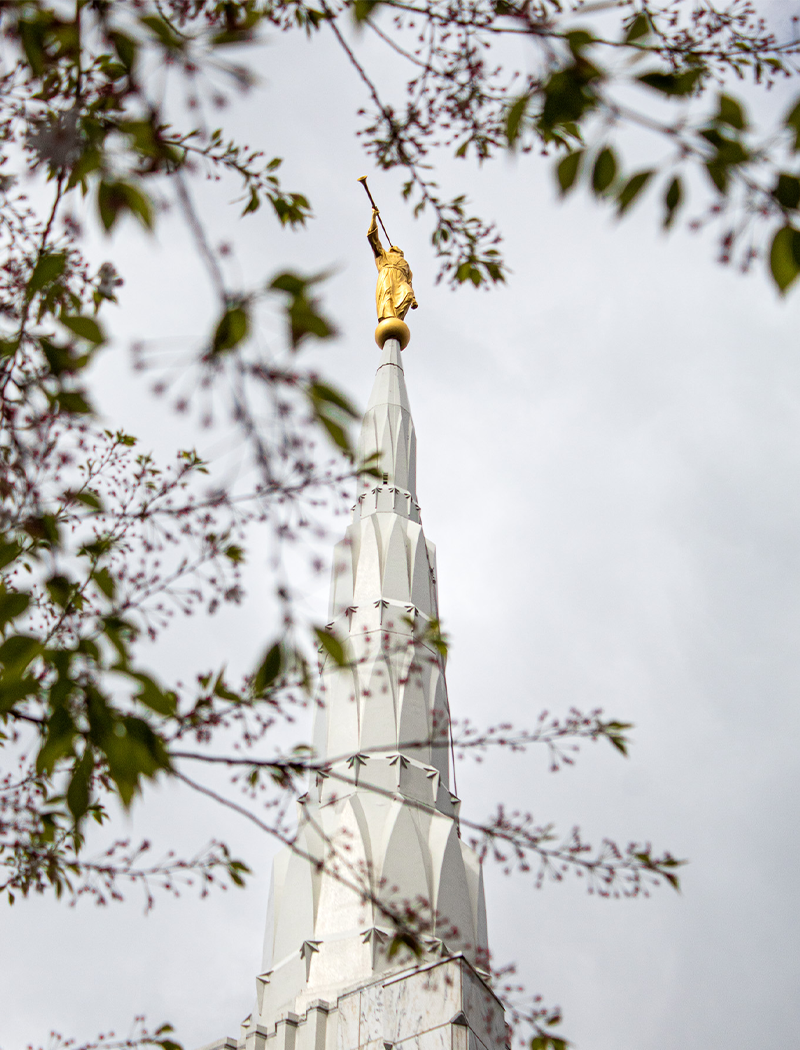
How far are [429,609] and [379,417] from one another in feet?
12.0

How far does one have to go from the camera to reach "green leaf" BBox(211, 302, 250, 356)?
2.74 meters

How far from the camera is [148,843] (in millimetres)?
4750

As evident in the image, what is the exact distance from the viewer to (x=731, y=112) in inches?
106

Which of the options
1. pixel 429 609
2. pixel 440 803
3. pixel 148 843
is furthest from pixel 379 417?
pixel 148 843

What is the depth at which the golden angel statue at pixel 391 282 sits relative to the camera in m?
17.5

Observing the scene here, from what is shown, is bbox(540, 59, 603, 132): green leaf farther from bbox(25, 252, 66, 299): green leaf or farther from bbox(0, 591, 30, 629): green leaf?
bbox(0, 591, 30, 629): green leaf

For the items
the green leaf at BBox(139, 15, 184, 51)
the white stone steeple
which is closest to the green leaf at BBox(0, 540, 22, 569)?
the green leaf at BBox(139, 15, 184, 51)

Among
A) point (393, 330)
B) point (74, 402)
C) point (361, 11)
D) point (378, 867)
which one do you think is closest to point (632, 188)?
point (361, 11)

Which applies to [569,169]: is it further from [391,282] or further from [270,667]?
[391,282]

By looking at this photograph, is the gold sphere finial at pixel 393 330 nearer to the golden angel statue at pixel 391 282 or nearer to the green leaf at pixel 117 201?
the golden angel statue at pixel 391 282

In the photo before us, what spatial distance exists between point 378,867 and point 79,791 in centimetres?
804

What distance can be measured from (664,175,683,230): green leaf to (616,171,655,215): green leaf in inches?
3.6

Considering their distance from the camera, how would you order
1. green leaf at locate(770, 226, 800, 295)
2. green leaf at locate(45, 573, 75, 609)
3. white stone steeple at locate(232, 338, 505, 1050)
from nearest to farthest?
1. green leaf at locate(770, 226, 800, 295)
2. green leaf at locate(45, 573, 75, 609)
3. white stone steeple at locate(232, 338, 505, 1050)

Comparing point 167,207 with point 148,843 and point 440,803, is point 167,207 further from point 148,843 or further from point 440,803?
point 440,803
